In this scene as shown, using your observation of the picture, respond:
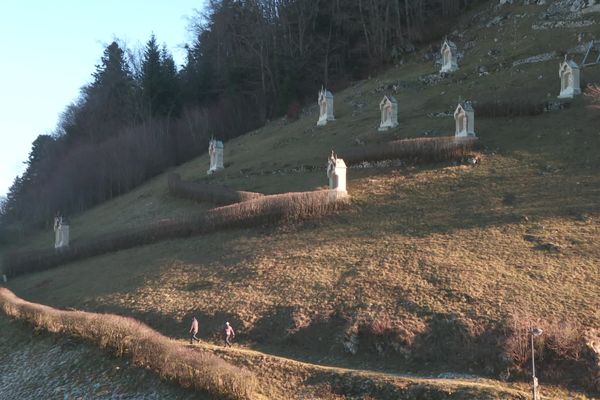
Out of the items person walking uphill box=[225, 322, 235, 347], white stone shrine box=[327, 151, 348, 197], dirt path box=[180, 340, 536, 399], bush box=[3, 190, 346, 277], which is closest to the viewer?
dirt path box=[180, 340, 536, 399]

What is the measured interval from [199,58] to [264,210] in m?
53.8

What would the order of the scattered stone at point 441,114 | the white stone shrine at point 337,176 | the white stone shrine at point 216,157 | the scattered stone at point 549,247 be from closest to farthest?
1. the scattered stone at point 549,247
2. the white stone shrine at point 337,176
3. the scattered stone at point 441,114
4. the white stone shrine at point 216,157

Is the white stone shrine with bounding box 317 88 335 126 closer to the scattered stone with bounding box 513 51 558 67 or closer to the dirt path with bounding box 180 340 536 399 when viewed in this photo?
the scattered stone with bounding box 513 51 558 67

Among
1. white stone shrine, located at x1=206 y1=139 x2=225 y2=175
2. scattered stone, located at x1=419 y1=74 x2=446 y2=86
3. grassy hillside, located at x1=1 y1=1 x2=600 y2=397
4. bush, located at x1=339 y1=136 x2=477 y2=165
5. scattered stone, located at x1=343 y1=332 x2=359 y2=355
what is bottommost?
scattered stone, located at x1=343 y1=332 x2=359 y2=355

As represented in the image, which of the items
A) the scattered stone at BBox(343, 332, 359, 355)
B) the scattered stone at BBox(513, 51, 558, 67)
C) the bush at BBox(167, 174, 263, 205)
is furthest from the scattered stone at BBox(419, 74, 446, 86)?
the scattered stone at BBox(343, 332, 359, 355)

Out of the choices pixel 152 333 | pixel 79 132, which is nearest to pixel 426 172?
pixel 152 333

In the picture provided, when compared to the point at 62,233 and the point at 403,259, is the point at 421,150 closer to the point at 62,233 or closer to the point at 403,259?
the point at 403,259

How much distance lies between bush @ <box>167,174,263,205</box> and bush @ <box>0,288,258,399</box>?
37.9 ft

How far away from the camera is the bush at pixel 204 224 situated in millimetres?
30016

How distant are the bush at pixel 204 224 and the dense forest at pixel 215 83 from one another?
22996 mm

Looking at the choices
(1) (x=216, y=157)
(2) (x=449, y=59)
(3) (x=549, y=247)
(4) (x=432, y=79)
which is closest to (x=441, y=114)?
(4) (x=432, y=79)

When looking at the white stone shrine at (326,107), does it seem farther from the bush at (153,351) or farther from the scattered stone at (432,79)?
the bush at (153,351)

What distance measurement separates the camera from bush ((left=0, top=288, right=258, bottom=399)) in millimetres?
17406

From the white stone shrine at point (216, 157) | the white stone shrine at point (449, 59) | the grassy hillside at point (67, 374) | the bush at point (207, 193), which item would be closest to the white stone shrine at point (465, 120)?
the bush at point (207, 193)
